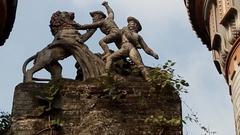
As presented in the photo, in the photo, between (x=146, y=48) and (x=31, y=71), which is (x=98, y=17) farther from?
(x=31, y=71)

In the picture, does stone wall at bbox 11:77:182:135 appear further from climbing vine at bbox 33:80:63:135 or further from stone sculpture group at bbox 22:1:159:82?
stone sculpture group at bbox 22:1:159:82

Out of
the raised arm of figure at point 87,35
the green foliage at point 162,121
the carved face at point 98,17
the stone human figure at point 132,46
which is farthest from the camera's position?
the carved face at point 98,17

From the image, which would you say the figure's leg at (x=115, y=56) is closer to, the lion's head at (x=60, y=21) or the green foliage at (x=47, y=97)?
the green foliage at (x=47, y=97)

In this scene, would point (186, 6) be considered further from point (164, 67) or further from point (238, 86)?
point (238, 86)

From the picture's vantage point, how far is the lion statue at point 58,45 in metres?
17.3

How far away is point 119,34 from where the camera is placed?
1806 cm

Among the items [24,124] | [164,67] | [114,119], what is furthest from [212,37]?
[24,124]

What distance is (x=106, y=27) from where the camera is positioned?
1827cm

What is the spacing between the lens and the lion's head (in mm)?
18062

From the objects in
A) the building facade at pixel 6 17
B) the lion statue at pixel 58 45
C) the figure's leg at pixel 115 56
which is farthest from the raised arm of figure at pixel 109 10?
the building facade at pixel 6 17

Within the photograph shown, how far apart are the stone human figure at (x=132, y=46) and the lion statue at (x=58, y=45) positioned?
2.28ft

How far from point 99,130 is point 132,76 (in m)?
1.69

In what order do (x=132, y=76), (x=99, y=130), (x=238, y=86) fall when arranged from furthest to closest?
(x=132, y=76) → (x=99, y=130) → (x=238, y=86)

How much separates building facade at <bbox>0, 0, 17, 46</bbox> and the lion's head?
85 cm
